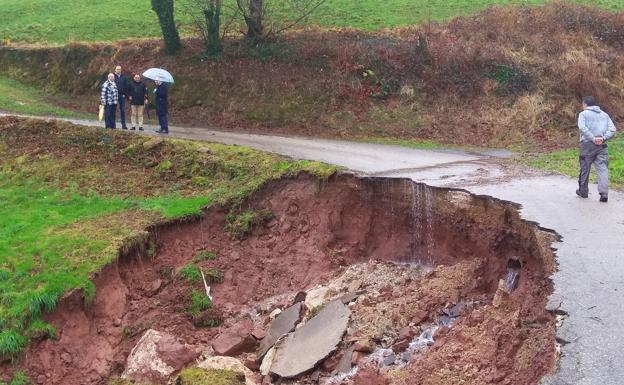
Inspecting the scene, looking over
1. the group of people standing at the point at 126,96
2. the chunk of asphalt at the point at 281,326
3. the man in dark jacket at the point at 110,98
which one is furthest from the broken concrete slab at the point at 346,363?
the man in dark jacket at the point at 110,98

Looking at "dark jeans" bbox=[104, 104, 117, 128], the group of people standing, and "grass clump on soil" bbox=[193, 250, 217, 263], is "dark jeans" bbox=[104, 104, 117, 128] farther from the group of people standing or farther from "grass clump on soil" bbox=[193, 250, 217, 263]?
"grass clump on soil" bbox=[193, 250, 217, 263]

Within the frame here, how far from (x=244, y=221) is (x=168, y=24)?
46.8ft

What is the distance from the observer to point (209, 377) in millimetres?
8773

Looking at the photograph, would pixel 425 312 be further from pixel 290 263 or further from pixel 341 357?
pixel 290 263

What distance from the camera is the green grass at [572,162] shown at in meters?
14.1

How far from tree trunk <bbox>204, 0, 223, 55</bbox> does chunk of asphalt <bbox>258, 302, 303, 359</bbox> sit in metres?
14.9

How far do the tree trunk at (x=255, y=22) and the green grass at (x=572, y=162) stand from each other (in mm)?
12214

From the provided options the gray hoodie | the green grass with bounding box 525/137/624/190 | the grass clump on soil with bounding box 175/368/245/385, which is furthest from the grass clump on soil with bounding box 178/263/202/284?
the green grass with bounding box 525/137/624/190

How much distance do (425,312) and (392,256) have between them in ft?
9.68

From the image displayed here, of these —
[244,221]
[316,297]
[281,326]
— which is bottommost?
[281,326]

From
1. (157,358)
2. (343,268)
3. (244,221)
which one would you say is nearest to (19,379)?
(157,358)

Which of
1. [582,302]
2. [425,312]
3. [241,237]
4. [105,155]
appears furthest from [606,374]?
[105,155]

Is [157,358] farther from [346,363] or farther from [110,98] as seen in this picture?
[110,98]

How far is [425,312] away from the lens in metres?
9.88
